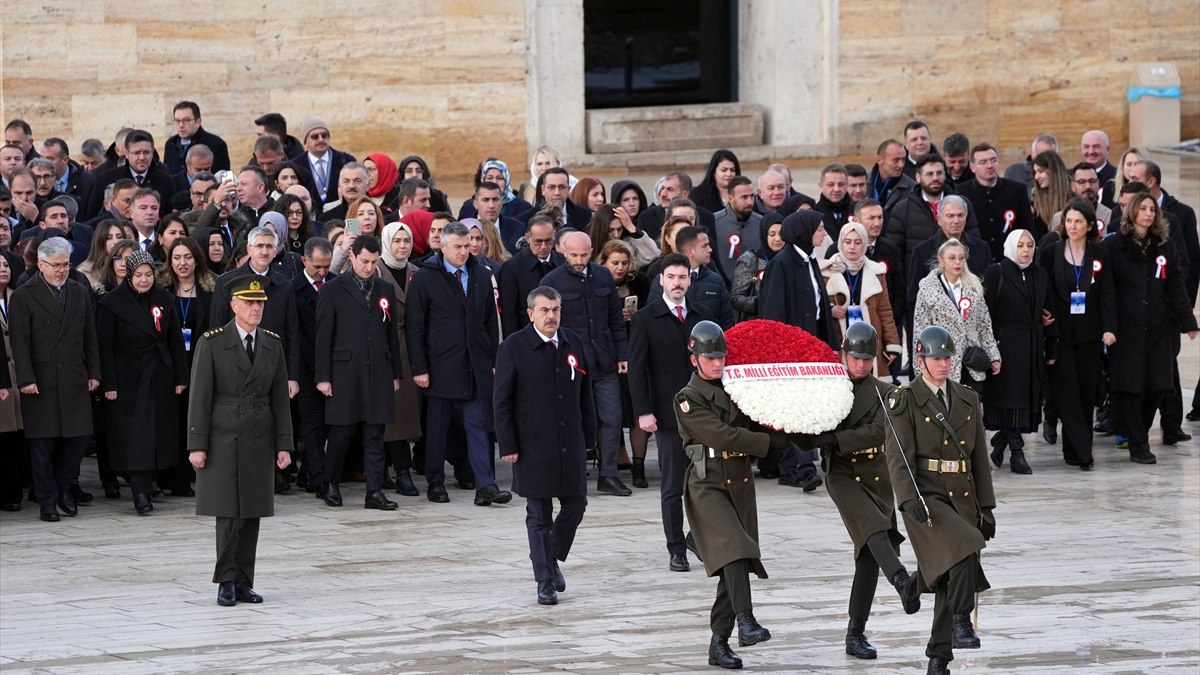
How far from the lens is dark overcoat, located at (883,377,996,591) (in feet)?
30.7

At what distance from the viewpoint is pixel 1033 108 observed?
82.3 feet

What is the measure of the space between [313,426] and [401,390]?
0.63 m

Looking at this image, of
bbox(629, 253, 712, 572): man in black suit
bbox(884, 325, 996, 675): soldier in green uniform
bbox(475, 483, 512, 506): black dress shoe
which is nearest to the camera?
bbox(884, 325, 996, 675): soldier in green uniform

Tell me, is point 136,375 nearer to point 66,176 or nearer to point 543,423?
point 543,423

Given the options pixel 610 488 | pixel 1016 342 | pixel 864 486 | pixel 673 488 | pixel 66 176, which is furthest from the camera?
pixel 66 176

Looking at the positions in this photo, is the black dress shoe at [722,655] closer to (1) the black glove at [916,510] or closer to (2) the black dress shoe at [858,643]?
(2) the black dress shoe at [858,643]

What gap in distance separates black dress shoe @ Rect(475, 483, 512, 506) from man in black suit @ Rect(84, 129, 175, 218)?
442cm

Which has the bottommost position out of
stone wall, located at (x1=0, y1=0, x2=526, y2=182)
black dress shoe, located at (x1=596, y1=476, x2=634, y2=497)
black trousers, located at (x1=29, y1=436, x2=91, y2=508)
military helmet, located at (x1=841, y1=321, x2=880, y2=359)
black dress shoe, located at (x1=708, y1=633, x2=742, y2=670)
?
black dress shoe, located at (x1=708, y1=633, x2=742, y2=670)

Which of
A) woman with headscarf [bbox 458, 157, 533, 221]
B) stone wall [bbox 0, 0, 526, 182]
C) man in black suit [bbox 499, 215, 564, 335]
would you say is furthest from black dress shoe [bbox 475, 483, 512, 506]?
stone wall [bbox 0, 0, 526, 182]

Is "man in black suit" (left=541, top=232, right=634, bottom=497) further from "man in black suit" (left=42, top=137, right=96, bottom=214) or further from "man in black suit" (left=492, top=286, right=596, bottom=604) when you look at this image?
"man in black suit" (left=42, top=137, right=96, bottom=214)

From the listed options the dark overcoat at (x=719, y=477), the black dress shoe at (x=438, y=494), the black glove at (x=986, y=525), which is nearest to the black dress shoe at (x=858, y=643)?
the dark overcoat at (x=719, y=477)

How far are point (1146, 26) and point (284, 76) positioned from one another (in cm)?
1065

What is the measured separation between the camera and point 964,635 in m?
9.47

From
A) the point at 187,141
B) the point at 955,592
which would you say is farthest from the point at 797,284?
the point at 187,141
